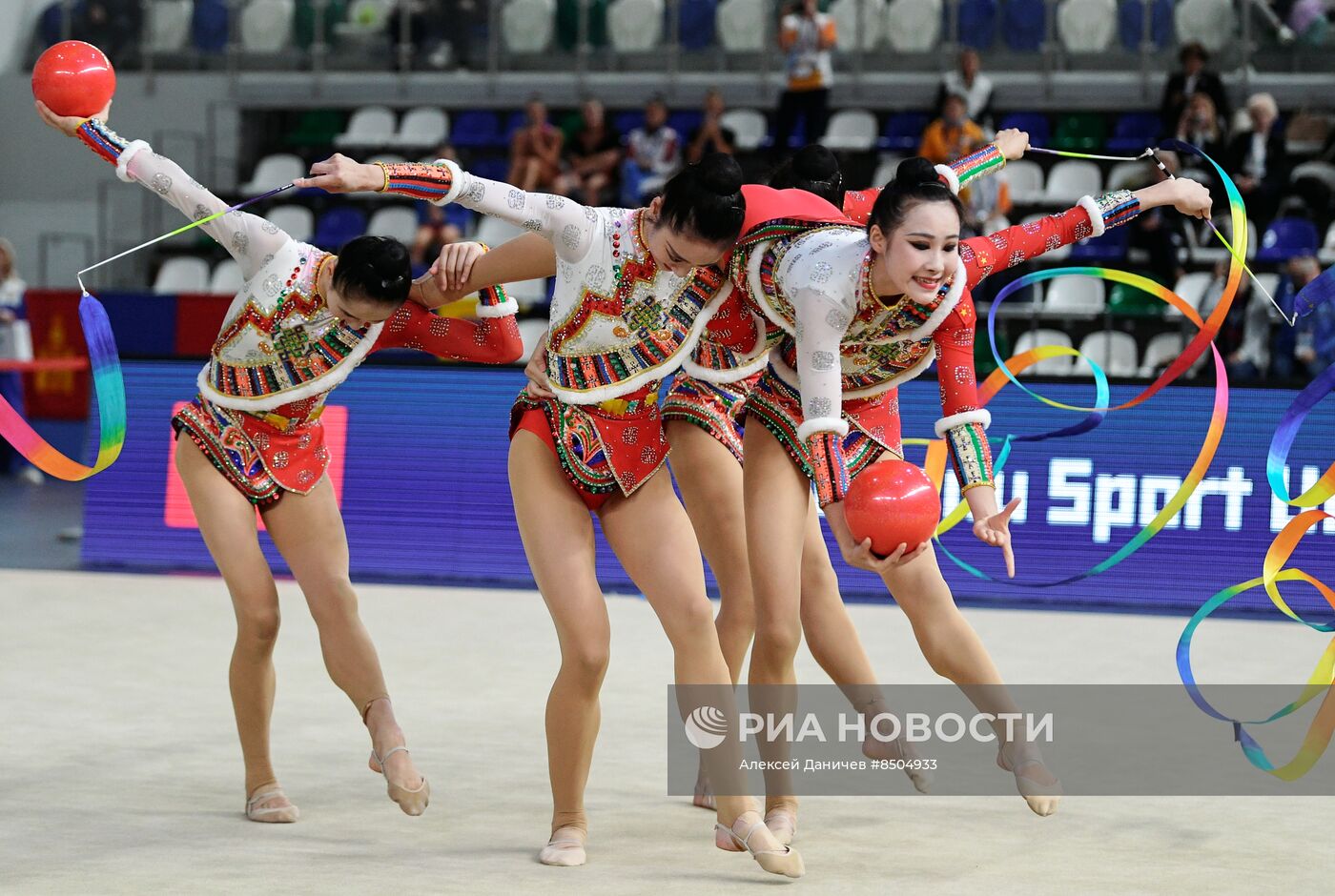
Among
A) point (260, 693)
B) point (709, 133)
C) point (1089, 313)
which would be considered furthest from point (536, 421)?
point (709, 133)

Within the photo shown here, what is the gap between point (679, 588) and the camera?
4.14m

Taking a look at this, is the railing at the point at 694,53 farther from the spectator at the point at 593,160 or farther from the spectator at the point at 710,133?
the spectator at the point at 710,133

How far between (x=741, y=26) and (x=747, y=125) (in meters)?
1.24

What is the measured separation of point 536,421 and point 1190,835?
2.12 m

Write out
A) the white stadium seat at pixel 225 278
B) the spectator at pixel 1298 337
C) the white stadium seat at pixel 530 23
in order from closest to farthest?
1. the spectator at pixel 1298 337
2. the white stadium seat at pixel 225 278
3. the white stadium seat at pixel 530 23

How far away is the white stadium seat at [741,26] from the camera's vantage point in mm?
14547

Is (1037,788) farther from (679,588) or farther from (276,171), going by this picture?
(276,171)

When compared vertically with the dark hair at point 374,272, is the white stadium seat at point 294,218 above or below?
below

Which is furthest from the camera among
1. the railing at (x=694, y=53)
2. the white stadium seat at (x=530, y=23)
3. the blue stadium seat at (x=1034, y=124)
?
the white stadium seat at (x=530, y=23)

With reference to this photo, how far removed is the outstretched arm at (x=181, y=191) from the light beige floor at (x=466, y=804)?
1.58 metres

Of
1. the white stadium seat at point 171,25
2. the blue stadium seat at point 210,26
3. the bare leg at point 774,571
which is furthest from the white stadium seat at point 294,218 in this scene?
the bare leg at point 774,571

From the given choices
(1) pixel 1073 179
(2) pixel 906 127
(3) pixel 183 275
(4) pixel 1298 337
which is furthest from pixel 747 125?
(4) pixel 1298 337

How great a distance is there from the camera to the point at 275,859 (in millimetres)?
4203

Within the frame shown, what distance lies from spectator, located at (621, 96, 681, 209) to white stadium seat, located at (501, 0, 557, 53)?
269 centimetres
